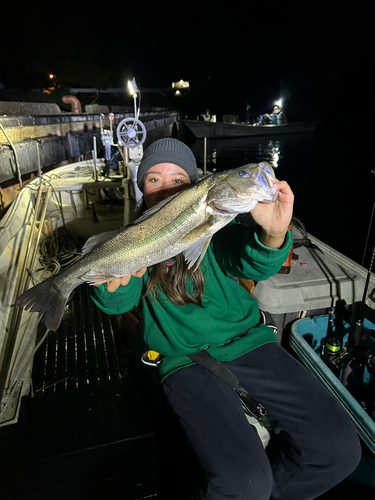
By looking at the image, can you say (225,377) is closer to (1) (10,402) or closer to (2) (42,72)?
(1) (10,402)

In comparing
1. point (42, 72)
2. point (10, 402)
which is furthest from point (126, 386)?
point (42, 72)

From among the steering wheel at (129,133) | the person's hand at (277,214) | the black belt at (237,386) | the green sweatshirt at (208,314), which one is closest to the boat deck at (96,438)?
the black belt at (237,386)

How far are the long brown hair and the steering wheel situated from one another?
536cm

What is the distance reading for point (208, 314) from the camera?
260 centimetres

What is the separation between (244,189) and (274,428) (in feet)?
6.69

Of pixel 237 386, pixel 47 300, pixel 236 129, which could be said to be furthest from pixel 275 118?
pixel 47 300

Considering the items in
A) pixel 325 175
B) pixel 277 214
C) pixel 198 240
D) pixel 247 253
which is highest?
pixel 277 214

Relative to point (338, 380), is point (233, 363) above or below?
above

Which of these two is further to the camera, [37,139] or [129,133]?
[37,139]

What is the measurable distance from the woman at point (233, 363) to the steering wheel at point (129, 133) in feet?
15.3

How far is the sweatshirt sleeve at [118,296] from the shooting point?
248cm

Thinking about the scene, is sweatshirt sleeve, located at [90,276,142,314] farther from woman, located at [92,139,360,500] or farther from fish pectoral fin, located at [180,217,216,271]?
fish pectoral fin, located at [180,217,216,271]

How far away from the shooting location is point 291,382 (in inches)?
96.0

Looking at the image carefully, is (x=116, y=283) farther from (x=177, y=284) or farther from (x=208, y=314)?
(x=208, y=314)
